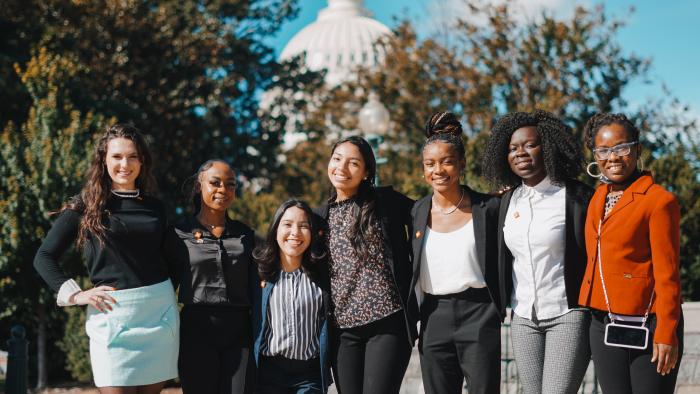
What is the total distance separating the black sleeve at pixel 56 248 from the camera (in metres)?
4.18

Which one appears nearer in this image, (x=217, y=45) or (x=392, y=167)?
(x=217, y=45)

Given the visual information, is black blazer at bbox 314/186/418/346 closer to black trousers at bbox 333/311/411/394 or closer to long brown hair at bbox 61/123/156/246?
black trousers at bbox 333/311/411/394

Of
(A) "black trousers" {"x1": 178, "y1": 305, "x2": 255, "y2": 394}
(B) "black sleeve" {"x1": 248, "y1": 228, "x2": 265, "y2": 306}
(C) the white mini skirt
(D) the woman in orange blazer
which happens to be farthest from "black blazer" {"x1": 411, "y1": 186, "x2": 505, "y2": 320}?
(C) the white mini skirt

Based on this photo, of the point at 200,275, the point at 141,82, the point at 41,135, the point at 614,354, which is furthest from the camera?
the point at 141,82

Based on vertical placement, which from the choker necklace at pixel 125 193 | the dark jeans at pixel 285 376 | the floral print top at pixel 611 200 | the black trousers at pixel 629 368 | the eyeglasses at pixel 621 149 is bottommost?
the dark jeans at pixel 285 376

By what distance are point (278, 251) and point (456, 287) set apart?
109 cm

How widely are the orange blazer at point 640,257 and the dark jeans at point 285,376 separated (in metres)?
1.56

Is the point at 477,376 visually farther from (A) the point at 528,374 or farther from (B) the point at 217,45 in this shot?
(B) the point at 217,45

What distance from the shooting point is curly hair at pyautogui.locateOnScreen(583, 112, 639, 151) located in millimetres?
3996

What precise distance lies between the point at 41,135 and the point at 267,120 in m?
9.31

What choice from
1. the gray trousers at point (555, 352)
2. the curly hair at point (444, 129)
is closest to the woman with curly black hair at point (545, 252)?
the gray trousers at point (555, 352)

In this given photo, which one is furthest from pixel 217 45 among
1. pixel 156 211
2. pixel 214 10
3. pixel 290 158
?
pixel 156 211

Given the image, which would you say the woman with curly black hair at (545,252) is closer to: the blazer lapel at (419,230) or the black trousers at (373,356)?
the blazer lapel at (419,230)

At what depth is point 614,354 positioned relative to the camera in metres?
3.78
